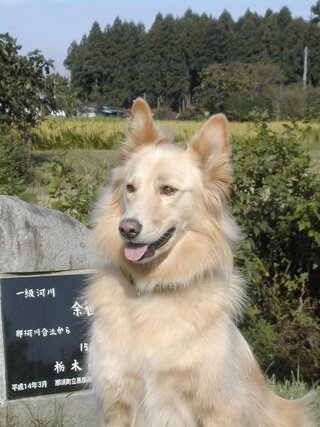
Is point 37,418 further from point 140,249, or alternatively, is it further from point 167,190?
point 167,190

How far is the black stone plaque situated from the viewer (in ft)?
14.8

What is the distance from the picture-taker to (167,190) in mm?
3594

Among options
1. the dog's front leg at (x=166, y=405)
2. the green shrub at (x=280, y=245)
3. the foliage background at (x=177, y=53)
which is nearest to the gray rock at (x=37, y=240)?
the dog's front leg at (x=166, y=405)

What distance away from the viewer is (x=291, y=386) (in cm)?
529

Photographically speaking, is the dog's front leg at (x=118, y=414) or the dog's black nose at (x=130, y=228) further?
the dog's front leg at (x=118, y=414)

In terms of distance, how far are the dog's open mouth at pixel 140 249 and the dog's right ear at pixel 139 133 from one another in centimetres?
58

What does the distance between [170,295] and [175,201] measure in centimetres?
51

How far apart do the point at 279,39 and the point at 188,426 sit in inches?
3763

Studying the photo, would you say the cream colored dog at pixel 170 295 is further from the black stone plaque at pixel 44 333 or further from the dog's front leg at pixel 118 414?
the black stone plaque at pixel 44 333

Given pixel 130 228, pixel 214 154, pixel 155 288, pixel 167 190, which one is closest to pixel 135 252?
pixel 130 228

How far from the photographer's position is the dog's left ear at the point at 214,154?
3.62 m

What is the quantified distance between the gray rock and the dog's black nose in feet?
3.57

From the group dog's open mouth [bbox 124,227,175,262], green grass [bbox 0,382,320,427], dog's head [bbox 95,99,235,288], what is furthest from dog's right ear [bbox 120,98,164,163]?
green grass [bbox 0,382,320,427]

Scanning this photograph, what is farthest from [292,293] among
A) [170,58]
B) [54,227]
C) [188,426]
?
[170,58]
